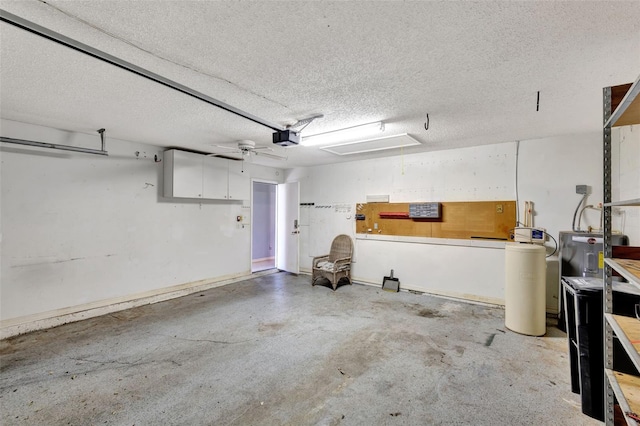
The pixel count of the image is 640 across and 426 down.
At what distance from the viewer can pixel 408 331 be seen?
3166 millimetres

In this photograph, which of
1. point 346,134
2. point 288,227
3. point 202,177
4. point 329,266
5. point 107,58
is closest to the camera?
point 107,58

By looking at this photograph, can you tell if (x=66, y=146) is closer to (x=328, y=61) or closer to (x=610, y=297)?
(x=328, y=61)

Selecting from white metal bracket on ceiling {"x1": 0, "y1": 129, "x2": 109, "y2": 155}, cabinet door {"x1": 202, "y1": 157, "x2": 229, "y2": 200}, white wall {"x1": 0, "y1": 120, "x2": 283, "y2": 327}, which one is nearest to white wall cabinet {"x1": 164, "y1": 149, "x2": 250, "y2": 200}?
cabinet door {"x1": 202, "y1": 157, "x2": 229, "y2": 200}

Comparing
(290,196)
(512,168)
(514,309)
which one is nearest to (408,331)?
(514,309)

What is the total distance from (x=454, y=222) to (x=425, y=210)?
0.47m

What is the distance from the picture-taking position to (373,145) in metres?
3.99

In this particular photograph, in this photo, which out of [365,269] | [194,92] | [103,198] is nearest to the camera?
[194,92]

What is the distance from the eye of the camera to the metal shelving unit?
1138 millimetres

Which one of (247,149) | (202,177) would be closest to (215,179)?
(202,177)

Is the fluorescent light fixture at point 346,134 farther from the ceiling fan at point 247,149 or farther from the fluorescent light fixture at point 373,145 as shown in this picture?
the ceiling fan at point 247,149

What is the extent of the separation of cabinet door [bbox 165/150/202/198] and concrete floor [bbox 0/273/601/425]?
5.92 feet

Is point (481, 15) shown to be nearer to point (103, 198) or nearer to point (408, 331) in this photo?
point (408, 331)

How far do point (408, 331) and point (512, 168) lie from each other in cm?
274

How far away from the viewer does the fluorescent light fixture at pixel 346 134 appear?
3159mm
